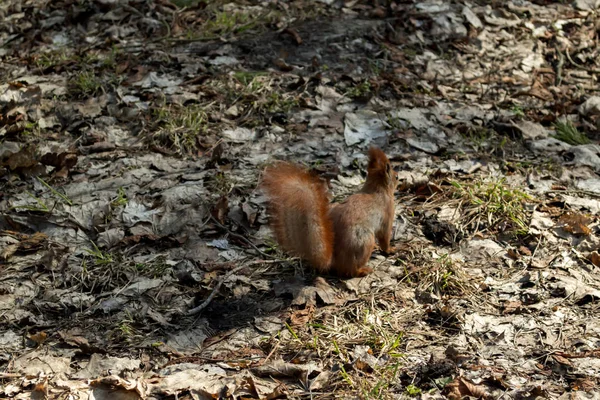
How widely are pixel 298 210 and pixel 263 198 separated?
103 cm

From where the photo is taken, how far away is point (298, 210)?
3.36m

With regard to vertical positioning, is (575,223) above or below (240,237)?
above

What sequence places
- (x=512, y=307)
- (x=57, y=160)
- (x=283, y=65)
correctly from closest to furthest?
(x=512, y=307) → (x=57, y=160) → (x=283, y=65)

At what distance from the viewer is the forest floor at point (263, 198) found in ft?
10.4

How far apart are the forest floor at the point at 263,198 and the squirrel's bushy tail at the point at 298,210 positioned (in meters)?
0.28

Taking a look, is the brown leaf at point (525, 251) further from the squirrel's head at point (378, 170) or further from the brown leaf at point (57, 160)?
the brown leaf at point (57, 160)

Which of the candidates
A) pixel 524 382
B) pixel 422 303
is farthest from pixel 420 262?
pixel 524 382

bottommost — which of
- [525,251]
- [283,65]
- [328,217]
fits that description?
[525,251]

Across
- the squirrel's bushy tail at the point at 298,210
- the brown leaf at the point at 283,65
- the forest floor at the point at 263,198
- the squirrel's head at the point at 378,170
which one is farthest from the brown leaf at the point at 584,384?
the brown leaf at the point at 283,65

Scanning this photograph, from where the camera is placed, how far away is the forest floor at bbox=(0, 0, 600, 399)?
3176mm

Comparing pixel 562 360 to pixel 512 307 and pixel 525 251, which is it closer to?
pixel 512 307

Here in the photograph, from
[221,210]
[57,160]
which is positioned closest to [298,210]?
[221,210]

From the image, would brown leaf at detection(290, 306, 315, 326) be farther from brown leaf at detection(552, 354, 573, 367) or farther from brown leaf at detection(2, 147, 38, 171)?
brown leaf at detection(2, 147, 38, 171)

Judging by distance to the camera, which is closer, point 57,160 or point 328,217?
point 328,217
